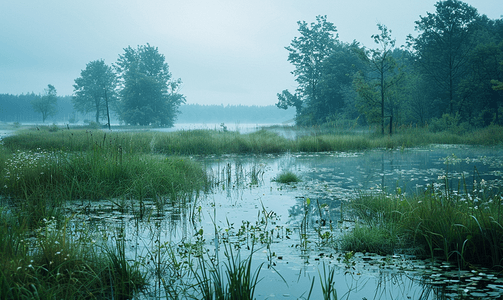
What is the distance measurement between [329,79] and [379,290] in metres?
39.7

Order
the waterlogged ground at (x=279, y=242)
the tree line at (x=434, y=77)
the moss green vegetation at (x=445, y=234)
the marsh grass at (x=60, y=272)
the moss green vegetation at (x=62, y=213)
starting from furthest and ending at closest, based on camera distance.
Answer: the tree line at (x=434, y=77), the moss green vegetation at (x=445, y=234), the waterlogged ground at (x=279, y=242), the moss green vegetation at (x=62, y=213), the marsh grass at (x=60, y=272)

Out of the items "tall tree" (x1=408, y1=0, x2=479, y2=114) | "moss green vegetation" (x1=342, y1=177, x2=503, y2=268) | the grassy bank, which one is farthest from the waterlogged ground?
"tall tree" (x1=408, y1=0, x2=479, y2=114)

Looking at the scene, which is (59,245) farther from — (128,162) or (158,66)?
(158,66)

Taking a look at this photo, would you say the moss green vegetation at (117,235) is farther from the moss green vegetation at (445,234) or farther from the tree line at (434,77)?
the tree line at (434,77)

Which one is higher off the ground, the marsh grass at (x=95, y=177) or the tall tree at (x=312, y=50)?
the tall tree at (x=312, y=50)

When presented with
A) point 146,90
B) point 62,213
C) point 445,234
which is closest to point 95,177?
point 62,213

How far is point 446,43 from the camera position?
2848cm

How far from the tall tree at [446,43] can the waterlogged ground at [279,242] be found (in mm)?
23471

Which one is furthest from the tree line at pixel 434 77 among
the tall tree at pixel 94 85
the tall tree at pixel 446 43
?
the tall tree at pixel 94 85

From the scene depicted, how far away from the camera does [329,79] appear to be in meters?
40.9

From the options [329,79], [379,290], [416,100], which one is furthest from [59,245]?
[329,79]

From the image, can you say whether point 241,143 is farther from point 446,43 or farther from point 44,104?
point 44,104

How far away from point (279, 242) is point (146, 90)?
48.9 m

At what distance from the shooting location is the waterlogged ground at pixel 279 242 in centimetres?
311
